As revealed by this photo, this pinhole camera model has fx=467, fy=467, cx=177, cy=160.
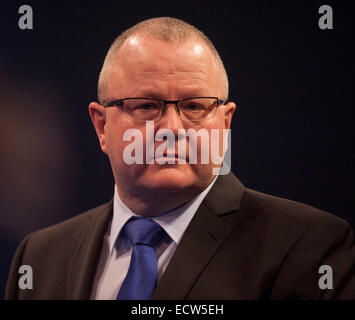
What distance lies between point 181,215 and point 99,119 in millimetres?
524

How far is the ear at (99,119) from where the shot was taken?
1.87 m

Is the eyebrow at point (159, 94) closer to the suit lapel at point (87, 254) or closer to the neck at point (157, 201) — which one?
the neck at point (157, 201)

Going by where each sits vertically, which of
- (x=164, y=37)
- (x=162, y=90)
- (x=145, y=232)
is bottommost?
(x=145, y=232)

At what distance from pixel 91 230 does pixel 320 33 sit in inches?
47.5

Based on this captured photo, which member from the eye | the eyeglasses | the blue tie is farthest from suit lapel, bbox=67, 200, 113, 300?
the eye

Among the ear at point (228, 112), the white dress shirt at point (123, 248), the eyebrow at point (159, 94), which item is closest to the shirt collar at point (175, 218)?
the white dress shirt at point (123, 248)

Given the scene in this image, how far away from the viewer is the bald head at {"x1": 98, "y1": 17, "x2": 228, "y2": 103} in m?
1.67

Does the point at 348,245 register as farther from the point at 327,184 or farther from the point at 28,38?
the point at 28,38

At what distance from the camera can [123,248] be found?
1.78 meters

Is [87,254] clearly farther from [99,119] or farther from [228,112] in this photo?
[228,112]

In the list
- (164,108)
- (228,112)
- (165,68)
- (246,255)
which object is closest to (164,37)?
(165,68)

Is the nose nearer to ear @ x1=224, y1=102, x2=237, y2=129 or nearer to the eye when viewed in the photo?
the eye
